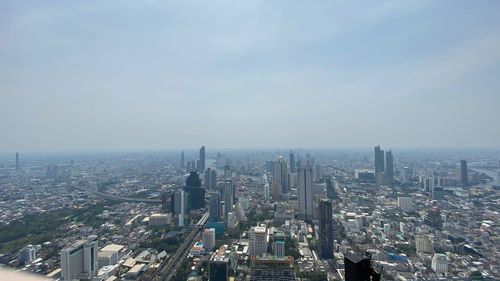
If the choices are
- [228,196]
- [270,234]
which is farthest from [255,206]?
[270,234]

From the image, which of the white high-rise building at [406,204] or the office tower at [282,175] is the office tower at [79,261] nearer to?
the office tower at [282,175]

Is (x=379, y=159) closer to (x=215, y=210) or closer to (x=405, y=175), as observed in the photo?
(x=405, y=175)

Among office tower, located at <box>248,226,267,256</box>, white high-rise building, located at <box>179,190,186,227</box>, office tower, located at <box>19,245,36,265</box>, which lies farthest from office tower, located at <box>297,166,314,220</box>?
office tower, located at <box>19,245,36,265</box>

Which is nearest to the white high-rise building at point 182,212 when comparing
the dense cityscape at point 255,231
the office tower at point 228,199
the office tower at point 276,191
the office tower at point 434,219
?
the dense cityscape at point 255,231

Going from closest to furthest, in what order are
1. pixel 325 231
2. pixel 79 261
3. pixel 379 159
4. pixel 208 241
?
pixel 79 261 < pixel 325 231 < pixel 208 241 < pixel 379 159

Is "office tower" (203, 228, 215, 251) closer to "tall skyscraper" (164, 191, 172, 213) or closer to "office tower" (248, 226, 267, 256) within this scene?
"office tower" (248, 226, 267, 256)

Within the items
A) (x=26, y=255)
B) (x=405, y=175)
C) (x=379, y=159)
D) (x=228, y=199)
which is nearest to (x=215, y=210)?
(x=228, y=199)

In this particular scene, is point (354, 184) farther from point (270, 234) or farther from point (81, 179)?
point (81, 179)
